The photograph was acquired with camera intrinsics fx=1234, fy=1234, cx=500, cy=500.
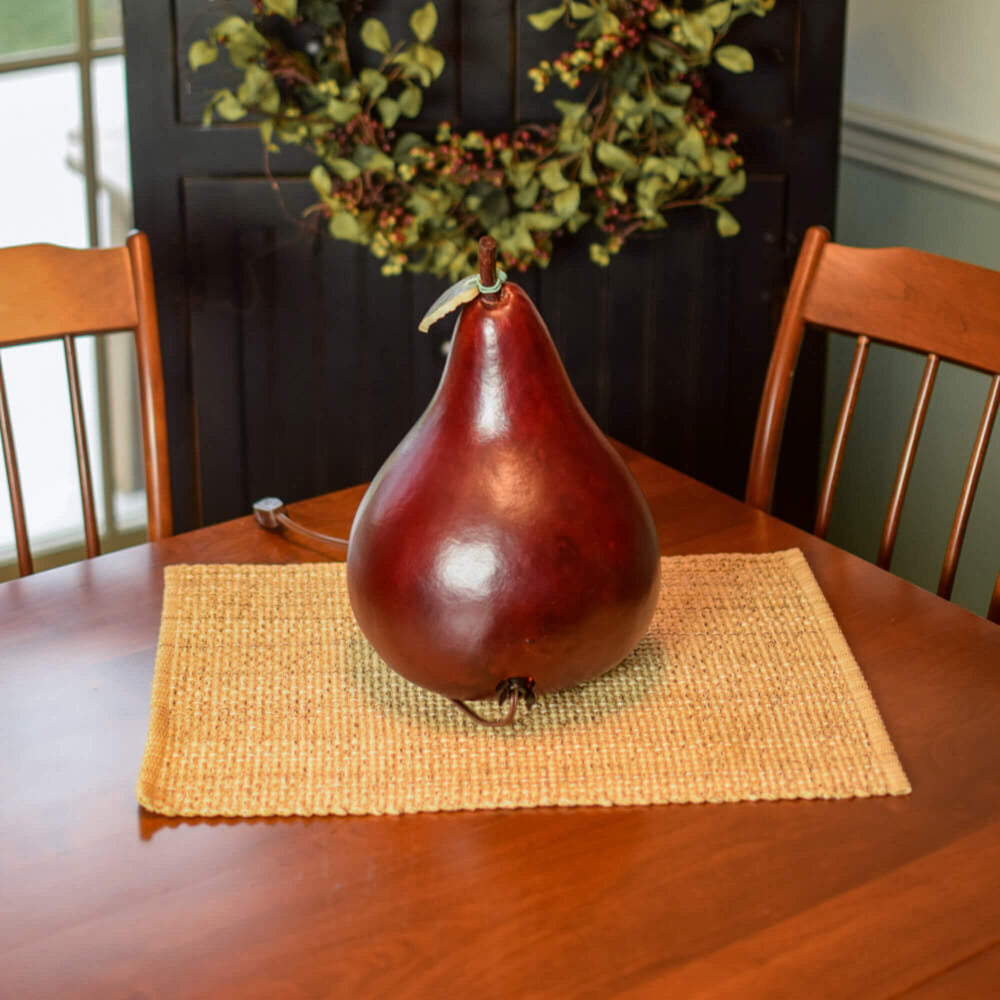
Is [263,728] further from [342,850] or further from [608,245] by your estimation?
[608,245]

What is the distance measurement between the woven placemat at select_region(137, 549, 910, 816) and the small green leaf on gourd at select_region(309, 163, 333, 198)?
904 mm

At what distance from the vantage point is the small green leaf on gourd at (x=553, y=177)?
1.77m

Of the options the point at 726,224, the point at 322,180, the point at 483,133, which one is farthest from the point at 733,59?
the point at 322,180

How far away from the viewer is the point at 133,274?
125cm

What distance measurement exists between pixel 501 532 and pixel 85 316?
66 centimetres

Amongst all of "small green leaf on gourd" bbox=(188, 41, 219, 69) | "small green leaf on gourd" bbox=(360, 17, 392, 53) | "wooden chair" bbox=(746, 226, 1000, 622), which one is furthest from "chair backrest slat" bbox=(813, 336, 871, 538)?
"small green leaf on gourd" bbox=(188, 41, 219, 69)

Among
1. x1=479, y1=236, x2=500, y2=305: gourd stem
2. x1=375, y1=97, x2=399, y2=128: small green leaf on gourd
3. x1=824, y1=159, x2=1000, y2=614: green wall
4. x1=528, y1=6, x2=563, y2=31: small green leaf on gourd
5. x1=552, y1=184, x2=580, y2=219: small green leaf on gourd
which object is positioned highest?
x1=528, y1=6, x2=563, y2=31: small green leaf on gourd

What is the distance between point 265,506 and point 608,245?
940 millimetres

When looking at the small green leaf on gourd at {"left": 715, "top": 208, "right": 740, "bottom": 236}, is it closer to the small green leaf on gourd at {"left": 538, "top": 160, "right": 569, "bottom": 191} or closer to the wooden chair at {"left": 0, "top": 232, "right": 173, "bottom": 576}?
the small green leaf on gourd at {"left": 538, "top": 160, "right": 569, "bottom": 191}

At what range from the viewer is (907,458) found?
123 centimetres

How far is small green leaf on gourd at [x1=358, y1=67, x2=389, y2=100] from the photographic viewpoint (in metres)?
1.73

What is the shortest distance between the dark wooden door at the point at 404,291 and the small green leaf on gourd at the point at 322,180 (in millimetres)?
89

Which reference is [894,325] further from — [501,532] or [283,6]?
[283,6]

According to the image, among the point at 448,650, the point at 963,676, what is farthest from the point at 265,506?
the point at 963,676
